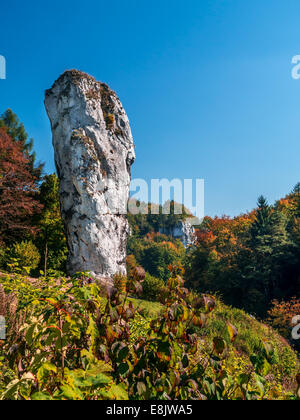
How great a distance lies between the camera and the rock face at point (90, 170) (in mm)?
12133

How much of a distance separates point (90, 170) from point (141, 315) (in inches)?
335

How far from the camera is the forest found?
1148 mm

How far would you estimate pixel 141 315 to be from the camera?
6.02m

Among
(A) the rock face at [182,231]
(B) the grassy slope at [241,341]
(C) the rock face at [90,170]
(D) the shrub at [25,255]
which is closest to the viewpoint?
(B) the grassy slope at [241,341]

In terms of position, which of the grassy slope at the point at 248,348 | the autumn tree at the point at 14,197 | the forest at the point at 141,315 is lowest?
the grassy slope at the point at 248,348

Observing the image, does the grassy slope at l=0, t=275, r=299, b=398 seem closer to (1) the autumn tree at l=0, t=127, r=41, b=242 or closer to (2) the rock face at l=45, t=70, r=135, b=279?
(1) the autumn tree at l=0, t=127, r=41, b=242

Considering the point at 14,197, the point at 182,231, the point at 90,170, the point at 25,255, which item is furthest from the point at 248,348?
the point at 182,231

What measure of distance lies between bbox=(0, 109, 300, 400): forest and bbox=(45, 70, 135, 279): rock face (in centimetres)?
109

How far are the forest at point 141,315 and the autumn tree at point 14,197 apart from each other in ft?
0.17

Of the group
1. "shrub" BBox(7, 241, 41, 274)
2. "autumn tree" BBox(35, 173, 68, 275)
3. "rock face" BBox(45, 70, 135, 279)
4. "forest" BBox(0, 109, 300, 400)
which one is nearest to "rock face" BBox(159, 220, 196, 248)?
"forest" BBox(0, 109, 300, 400)

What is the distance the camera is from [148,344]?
4.73ft

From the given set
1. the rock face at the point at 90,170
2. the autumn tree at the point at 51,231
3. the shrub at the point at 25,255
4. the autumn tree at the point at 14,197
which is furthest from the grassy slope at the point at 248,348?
the autumn tree at the point at 14,197

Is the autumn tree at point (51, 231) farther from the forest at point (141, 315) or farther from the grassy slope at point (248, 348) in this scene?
the grassy slope at point (248, 348)

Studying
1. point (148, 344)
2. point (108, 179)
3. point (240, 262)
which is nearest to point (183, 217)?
point (240, 262)
